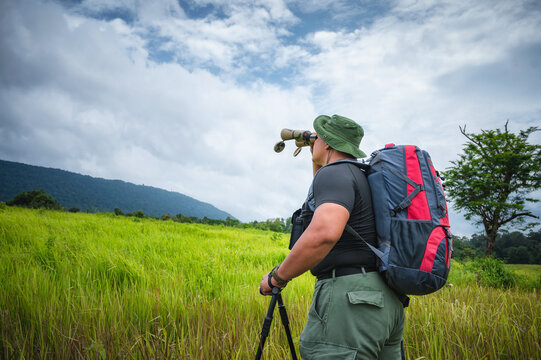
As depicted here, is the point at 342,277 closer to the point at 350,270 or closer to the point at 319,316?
the point at 350,270

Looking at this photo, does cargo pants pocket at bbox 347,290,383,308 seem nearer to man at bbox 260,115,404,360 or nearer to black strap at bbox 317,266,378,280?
man at bbox 260,115,404,360

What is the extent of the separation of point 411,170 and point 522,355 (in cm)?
267

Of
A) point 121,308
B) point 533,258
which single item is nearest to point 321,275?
point 121,308

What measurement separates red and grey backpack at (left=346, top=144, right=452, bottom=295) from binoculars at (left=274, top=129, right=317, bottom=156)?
2.68 feet

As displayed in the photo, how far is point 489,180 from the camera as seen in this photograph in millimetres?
13570

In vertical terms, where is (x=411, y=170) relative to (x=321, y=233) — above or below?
above

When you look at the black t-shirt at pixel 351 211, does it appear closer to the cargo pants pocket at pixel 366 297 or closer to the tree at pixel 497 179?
the cargo pants pocket at pixel 366 297

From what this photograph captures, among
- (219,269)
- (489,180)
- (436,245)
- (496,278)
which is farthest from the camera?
(489,180)

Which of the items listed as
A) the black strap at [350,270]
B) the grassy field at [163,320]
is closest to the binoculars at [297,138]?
the black strap at [350,270]

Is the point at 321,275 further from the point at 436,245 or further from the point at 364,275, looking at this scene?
the point at 436,245

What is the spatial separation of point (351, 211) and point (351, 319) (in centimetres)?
62

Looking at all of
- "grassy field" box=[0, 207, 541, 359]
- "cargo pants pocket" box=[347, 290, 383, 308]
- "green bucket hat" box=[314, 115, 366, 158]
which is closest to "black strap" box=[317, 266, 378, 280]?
"cargo pants pocket" box=[347, 290, 383, 308]

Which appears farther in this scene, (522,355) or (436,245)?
(522,355)

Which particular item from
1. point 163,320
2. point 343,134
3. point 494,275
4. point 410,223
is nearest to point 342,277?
point 410,223
